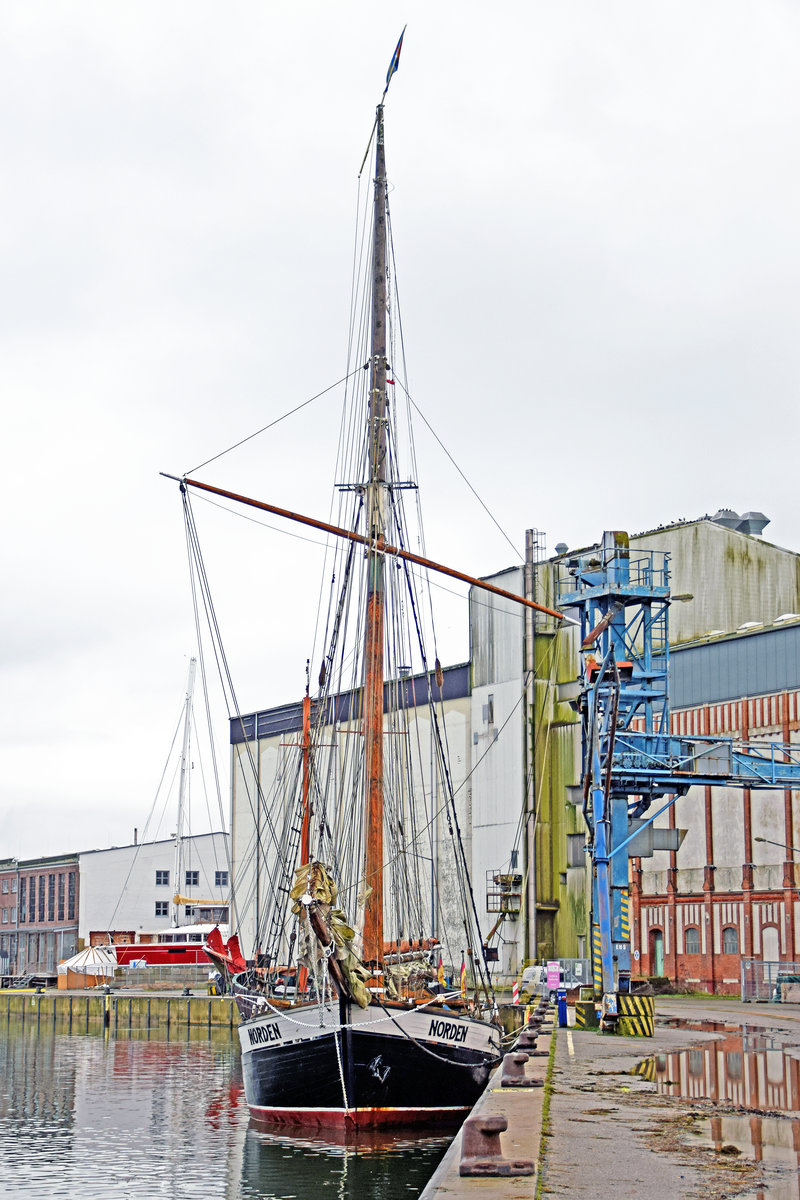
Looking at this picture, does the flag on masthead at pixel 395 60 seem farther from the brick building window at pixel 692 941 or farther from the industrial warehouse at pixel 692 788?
the brick building window at pixel 692 941

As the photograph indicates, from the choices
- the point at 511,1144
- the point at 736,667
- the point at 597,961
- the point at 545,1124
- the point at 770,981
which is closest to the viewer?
the point at 511,1144

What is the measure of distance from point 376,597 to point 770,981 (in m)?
26.1

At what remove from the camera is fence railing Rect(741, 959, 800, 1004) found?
51.0m

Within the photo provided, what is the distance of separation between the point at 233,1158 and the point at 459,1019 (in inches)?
230

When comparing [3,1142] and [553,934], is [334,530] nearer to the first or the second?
[3,1142]

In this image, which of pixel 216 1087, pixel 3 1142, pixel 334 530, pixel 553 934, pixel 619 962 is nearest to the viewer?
pixel 3 1142

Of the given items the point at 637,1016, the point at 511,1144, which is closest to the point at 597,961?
the point at 637,1016

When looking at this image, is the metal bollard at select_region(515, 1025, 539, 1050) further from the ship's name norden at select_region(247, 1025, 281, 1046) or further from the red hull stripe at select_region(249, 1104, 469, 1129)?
the ship's name norden at select_region(247, 1025, 281, 1046)

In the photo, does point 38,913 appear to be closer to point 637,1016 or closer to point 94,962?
point 94,962

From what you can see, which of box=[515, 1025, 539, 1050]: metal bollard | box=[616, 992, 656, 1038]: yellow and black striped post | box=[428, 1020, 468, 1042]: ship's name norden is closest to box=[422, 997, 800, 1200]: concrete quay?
box=[515, 1025, 539, 1050]: metal bollard

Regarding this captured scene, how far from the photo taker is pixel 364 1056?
99.0 feet

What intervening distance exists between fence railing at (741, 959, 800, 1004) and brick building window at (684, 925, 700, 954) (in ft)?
13.4

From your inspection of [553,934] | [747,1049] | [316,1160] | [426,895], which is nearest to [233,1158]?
[316,1160]

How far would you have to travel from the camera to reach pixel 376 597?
38.0 metres
